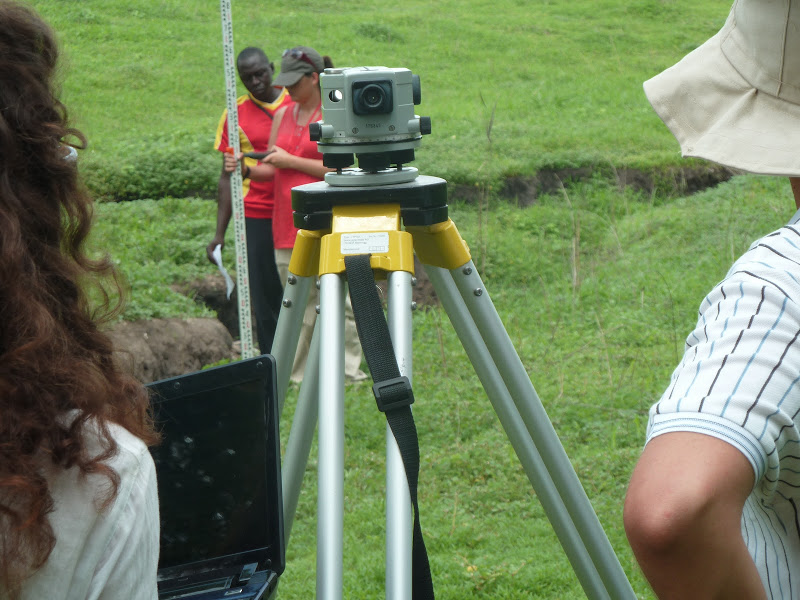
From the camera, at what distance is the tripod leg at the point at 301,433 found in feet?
5.43


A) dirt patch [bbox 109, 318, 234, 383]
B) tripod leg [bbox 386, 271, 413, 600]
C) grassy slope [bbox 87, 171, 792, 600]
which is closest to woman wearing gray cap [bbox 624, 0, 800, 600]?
tripod leg [bbox 386, 271, 413, 600]

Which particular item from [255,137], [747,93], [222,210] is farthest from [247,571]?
[222,210]

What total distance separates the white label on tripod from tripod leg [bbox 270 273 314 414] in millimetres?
257

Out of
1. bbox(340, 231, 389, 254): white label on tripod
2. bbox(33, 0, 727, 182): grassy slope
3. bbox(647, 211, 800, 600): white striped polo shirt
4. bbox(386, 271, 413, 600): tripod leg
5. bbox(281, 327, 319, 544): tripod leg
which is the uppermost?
bbox(647, 211, 800, 600): white striped polo shirt

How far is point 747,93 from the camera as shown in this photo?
3.26 feet

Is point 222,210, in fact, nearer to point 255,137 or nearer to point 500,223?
point 255,137

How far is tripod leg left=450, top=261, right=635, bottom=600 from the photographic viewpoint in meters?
1.63

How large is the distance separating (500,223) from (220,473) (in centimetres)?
586

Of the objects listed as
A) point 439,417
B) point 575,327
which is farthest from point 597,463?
point 575,327

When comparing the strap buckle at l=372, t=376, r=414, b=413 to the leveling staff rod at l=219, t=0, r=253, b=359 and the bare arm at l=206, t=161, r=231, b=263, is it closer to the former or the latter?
the leveling staff rod at l=219, t=0, r=253, b=359

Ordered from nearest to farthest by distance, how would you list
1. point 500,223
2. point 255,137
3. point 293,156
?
point 293,156 → point 255,137 → point 500,223

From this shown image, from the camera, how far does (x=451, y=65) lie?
11.5m

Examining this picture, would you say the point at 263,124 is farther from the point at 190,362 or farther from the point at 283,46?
the point at 283,46

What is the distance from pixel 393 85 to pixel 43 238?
28.4 inches
